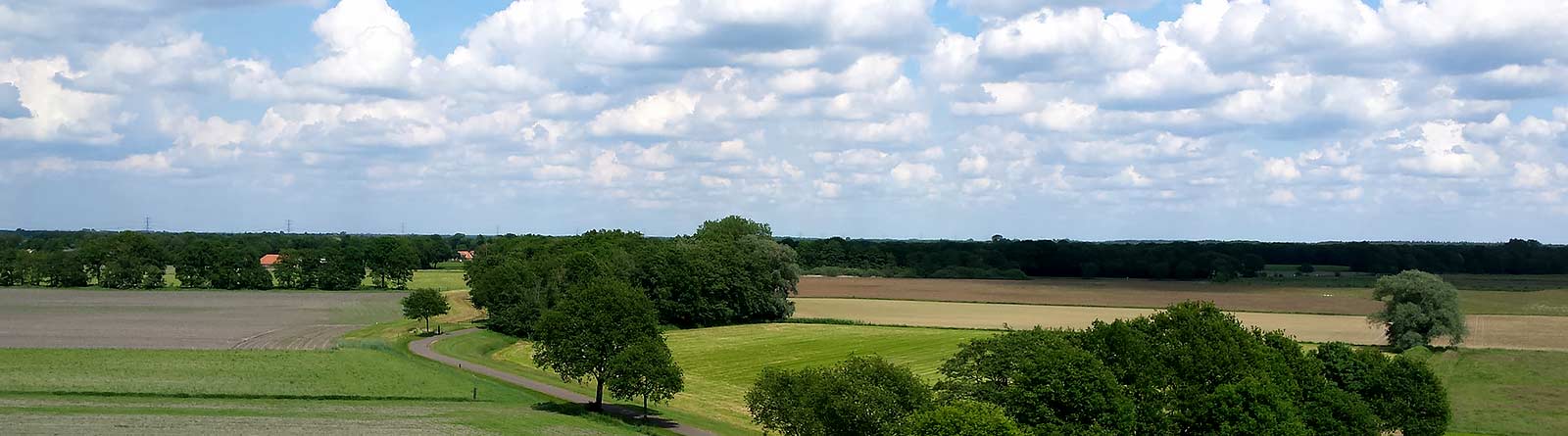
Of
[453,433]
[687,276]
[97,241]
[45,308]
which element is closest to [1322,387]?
[453,433]

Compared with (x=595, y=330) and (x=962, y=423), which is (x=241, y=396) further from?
(x=962, y=423)

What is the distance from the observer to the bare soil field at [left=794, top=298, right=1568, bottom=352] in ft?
310

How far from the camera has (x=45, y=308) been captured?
117m

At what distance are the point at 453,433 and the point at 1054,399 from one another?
2335cm

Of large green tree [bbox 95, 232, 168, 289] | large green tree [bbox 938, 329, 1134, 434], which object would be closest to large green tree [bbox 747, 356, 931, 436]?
large green tree [bbox 938, 329, 1134, 434]

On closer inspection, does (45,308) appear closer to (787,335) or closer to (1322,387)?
(787,335)

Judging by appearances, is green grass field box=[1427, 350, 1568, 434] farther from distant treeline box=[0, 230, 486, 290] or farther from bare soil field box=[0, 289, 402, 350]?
distant treeline box=[0, 230, 486, 290]

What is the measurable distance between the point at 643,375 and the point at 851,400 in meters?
17.1

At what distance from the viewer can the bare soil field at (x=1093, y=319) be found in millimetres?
94500

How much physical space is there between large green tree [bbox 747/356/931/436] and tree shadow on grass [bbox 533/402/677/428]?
10285 millimetres

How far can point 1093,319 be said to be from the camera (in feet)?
324

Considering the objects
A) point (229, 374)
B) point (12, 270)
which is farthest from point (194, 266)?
point (229, 374)

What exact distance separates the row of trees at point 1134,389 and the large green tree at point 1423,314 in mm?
39457

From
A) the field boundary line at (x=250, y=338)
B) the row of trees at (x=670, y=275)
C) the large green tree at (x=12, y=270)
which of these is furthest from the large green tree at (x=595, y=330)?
the large green tree at (x=12, y=270)
